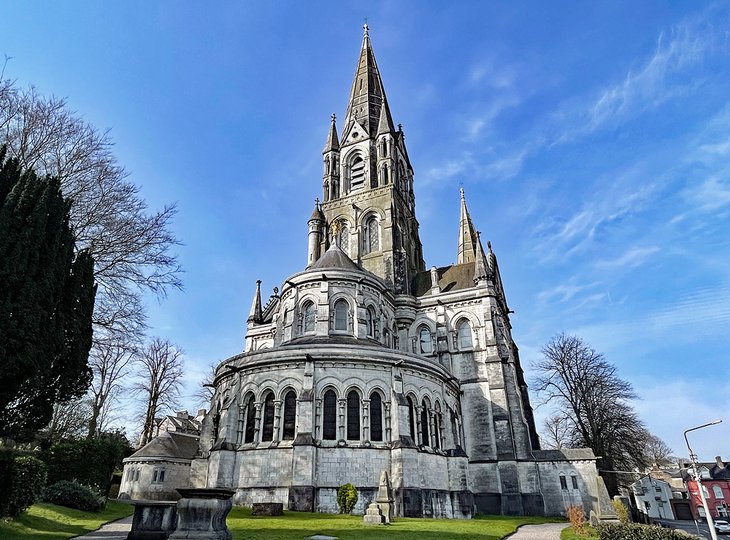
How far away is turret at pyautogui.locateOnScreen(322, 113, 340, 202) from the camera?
4537cm

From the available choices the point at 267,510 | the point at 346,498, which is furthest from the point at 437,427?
the point at 267,510

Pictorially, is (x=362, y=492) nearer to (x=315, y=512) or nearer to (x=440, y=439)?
(x=315, y=512)

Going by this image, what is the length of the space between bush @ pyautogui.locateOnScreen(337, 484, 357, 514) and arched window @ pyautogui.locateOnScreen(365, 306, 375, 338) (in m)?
12.7

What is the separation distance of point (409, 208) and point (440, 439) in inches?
1037

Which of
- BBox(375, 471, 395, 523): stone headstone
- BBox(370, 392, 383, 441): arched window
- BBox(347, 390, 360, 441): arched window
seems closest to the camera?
BBox(375, 471, 395, 523): stone headstone

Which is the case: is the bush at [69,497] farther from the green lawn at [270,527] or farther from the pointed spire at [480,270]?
the pointed spire at [480,270]

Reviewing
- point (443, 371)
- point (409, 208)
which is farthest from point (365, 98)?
point (443, 371)

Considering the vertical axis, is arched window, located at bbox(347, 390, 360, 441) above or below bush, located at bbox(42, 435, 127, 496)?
above

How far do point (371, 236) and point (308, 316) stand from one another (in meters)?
13.0

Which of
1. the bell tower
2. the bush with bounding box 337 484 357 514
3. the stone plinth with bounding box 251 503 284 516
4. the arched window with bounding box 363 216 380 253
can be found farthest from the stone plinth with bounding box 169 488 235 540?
the arched window with bounding box 363 216 380 253

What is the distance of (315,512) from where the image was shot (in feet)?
64.3

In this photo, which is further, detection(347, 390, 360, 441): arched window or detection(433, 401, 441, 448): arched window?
detection(433, 401, 441, 448): arched window

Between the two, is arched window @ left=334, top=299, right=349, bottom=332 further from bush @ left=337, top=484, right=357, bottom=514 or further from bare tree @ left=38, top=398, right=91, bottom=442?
bare tree @ left=38, top=398, right=91, bottom=442

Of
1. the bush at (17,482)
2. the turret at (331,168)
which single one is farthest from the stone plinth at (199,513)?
the turret at (331,168)
